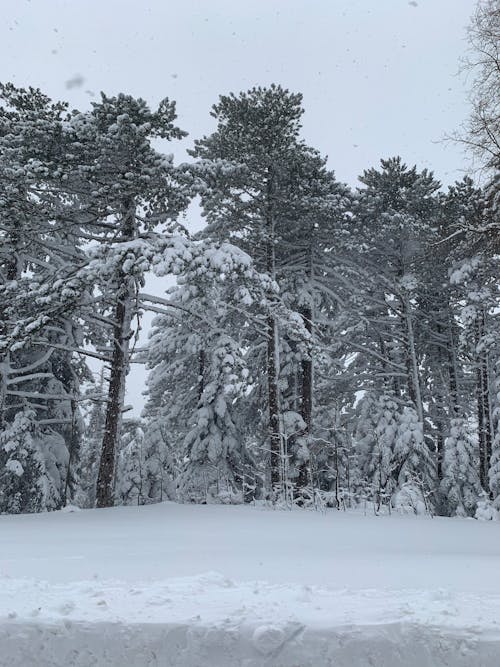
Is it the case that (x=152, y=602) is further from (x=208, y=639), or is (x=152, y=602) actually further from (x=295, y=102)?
(x=295, y=102)

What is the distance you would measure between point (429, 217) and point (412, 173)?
1.76 m

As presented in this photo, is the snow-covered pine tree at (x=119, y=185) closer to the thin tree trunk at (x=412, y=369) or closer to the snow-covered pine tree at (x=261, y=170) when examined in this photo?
the snow-covered pine tree at (x=261, y=170)

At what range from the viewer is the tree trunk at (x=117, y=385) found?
12.0 meters

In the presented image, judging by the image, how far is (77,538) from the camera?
6.75 metres

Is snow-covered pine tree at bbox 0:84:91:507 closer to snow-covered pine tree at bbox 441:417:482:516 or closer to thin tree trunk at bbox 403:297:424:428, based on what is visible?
thin tree trunk at bbox 403:297:424:428

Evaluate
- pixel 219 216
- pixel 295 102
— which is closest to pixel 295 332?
pixel 219 216

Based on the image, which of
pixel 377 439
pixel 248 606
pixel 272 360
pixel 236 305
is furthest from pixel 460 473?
pixel 248 606

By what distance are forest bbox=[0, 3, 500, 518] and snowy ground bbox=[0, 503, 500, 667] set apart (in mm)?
6083

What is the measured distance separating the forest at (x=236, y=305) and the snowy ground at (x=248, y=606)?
6.08 m

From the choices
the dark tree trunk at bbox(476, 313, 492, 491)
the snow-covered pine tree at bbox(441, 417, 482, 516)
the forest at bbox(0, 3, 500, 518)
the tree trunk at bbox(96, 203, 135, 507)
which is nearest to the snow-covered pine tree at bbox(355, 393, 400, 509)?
the forest at bbox(0, 3, 500, 518)

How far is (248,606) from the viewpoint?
3.12m

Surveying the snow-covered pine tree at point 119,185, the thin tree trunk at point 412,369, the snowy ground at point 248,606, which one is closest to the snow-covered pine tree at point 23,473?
the snow-covered pine tree at point 119,185

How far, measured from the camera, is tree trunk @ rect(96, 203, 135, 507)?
12.0 metres

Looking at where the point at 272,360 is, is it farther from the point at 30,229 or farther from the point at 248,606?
the point at 248,606
